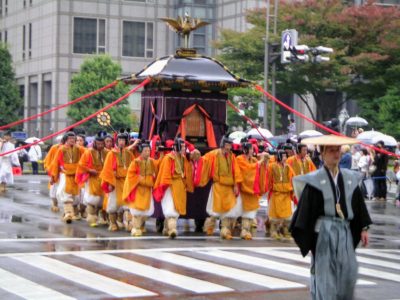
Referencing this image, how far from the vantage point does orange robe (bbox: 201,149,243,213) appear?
17281 mm

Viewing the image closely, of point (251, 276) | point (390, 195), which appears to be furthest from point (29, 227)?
point (390, 195)

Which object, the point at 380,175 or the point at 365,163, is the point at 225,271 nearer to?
the point at 380,175

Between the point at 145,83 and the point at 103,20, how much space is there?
4697 cm

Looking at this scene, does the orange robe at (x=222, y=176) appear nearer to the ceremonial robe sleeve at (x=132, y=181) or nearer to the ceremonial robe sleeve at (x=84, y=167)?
the ceremonial robe sleeve at (x=132, y=181)

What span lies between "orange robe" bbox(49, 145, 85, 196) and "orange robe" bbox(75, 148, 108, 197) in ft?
1.67

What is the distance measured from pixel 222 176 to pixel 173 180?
2.88ft

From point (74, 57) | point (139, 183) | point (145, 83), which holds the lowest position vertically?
point (139, 183)

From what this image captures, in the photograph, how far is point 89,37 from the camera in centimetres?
6456

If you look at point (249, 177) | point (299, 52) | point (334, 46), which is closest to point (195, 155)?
point (249, 177)

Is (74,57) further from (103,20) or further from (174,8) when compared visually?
(174,8)

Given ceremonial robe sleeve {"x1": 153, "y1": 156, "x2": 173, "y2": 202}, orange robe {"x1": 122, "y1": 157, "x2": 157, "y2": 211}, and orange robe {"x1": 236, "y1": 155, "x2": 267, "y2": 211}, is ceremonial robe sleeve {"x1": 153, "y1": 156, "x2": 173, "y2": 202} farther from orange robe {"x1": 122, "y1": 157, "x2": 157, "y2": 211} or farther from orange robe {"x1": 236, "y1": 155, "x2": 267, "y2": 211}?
orange robe {"x1": 236, "y1": 155, "x2": 267, "y2": 211}

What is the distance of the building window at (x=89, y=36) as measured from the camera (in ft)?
211

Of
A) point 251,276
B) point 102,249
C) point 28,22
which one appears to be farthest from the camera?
point 28,22

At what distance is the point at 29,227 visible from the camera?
1812 cm
